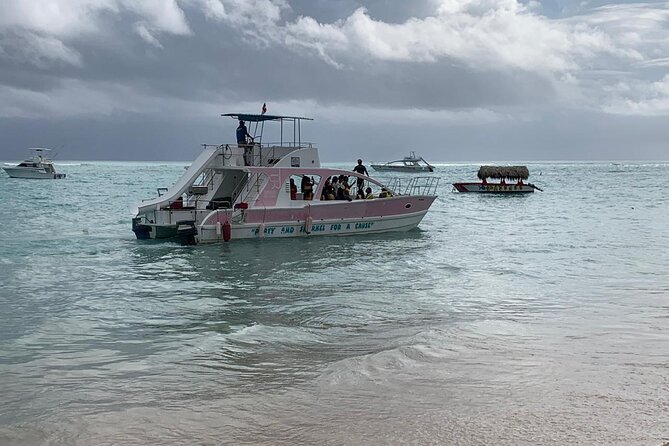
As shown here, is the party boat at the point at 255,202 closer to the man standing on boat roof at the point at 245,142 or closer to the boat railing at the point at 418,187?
the man standing on boat roof at the point at 245,142

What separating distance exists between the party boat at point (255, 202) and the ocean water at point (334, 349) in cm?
287

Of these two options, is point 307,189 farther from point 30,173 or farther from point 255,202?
point 30,173

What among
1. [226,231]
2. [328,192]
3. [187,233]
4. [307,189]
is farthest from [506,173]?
[187,233]

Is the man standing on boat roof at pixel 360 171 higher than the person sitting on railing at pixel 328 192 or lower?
higher

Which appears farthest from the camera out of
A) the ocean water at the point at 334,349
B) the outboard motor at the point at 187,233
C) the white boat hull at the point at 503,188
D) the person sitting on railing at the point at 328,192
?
the white boat hull at the point at 503,188

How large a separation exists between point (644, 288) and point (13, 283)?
1513cm

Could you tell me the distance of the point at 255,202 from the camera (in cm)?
2492

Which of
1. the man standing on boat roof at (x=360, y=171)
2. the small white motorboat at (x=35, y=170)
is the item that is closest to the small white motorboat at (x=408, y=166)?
the small white motorboat at (x=35, y=170)

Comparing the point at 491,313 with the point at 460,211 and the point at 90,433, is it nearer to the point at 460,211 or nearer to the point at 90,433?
the point at 90,433

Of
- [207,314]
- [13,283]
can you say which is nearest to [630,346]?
[207,314]

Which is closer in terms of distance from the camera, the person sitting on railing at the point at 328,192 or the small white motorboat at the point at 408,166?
the person sitting on railing at the point at 328,192

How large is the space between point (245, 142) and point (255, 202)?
3.10 m

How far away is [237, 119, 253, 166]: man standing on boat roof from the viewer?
2602cm

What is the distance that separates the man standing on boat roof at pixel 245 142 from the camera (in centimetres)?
2602
